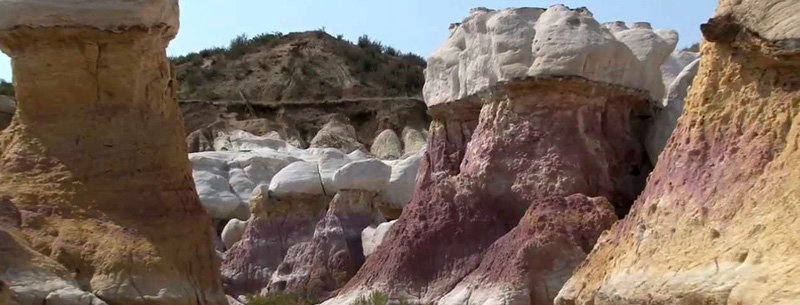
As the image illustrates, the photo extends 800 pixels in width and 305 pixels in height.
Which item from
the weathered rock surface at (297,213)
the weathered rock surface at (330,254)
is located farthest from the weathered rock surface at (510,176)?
the weathered rock surface at (297,213)

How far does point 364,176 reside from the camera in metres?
21.2

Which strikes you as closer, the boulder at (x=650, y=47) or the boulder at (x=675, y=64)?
the boulder at (x=650, y=47)

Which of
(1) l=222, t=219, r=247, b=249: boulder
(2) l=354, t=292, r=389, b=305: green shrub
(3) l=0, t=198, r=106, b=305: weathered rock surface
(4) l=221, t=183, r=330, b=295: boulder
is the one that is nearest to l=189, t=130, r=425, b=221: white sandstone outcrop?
(4) l=221, t=183, r=330, b=295: boulder

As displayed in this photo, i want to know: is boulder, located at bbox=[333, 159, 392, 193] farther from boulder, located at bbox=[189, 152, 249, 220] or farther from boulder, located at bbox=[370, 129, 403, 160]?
boulder, located at bbox=[370, 129, 403, 160]

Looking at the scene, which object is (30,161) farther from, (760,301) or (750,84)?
(760,301)

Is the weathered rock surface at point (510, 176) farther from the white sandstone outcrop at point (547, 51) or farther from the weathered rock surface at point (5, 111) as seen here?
the weathered rock surface at point (5, 111)

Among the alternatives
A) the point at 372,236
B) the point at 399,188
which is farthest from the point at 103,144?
the point at 399,188

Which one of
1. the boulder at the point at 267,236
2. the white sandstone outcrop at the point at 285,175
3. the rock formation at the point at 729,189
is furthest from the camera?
the white sandstone outcrop at the point at 285,175

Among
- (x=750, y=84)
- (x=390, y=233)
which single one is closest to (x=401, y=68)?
(x=390, y=233)

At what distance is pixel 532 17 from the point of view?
16609 millimetres

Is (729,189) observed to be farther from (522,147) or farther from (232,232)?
(232,232)

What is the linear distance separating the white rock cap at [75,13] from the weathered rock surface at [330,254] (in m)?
8.59

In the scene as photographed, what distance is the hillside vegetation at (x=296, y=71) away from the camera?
55.9 m

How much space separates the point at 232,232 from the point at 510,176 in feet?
27.3
